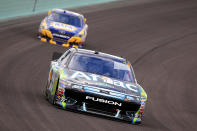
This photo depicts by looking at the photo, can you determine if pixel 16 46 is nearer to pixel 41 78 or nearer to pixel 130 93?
pixel 41 78

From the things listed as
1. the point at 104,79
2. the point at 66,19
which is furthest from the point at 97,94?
the point at 66,19

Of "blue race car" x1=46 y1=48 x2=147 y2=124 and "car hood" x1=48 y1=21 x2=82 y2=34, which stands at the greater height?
"blue race car" x1=46 y1=48 x2=147 y2=124

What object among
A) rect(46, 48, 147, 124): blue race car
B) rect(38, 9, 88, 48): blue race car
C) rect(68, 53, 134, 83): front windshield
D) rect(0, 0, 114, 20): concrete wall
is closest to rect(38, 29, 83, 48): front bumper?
rect(38, 9, 88, 48): blue race car

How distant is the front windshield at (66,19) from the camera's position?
23625mm

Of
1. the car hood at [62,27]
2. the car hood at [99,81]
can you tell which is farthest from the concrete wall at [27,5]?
the car hood at [99,81]

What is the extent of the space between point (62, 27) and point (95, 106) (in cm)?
1312

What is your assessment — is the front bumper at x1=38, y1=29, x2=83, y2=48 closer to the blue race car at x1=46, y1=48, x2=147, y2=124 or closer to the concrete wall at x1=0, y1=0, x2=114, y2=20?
the concrete wall at x1=0, y1=0, x2=114, y2=20

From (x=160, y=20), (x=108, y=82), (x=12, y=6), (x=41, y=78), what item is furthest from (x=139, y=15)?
(x=108, y=82)

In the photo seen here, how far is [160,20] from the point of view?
3481 cm

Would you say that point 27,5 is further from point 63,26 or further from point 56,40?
point 56,40

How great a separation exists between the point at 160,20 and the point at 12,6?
1084 centimetres

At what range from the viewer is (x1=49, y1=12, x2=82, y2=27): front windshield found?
23.6 meters

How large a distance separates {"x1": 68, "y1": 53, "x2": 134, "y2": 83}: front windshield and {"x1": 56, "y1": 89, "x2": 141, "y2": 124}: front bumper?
109cm

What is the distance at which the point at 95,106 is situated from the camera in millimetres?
10016
